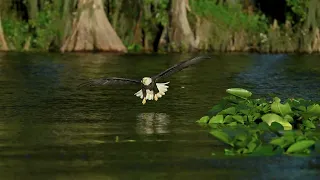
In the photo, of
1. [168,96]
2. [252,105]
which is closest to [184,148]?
[252,105]

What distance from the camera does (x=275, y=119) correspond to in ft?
51.9

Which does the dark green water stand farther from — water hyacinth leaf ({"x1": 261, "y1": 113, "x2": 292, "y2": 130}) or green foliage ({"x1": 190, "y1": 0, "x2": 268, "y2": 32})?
green foliage ({"x1": 190, "y1": 0, "x2": 268, "y2": 32})

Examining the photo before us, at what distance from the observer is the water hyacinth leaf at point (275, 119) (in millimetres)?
15734

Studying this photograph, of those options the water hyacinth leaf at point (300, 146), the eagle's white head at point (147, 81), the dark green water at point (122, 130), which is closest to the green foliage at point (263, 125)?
the water hyacinth leaf at point (300, 146)

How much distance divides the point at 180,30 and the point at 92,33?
4.98m

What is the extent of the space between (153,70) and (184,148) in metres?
21.1

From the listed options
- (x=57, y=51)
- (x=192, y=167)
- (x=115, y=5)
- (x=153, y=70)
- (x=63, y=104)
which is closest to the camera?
(x=192, y=167)

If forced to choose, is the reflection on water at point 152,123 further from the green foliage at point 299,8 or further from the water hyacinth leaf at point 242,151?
the green foliage at point 299,8

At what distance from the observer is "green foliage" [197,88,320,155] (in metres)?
13.1

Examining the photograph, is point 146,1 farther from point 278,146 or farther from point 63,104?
point 278,146

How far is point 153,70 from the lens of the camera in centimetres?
3488

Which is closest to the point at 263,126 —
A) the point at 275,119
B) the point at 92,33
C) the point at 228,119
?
the point at 275,119

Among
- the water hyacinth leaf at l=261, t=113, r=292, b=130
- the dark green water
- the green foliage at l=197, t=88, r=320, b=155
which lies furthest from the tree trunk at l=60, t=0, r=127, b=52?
the water hyacinth leaf at l=261, t=113, r=292, b=130

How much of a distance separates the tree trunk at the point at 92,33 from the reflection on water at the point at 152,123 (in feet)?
108
